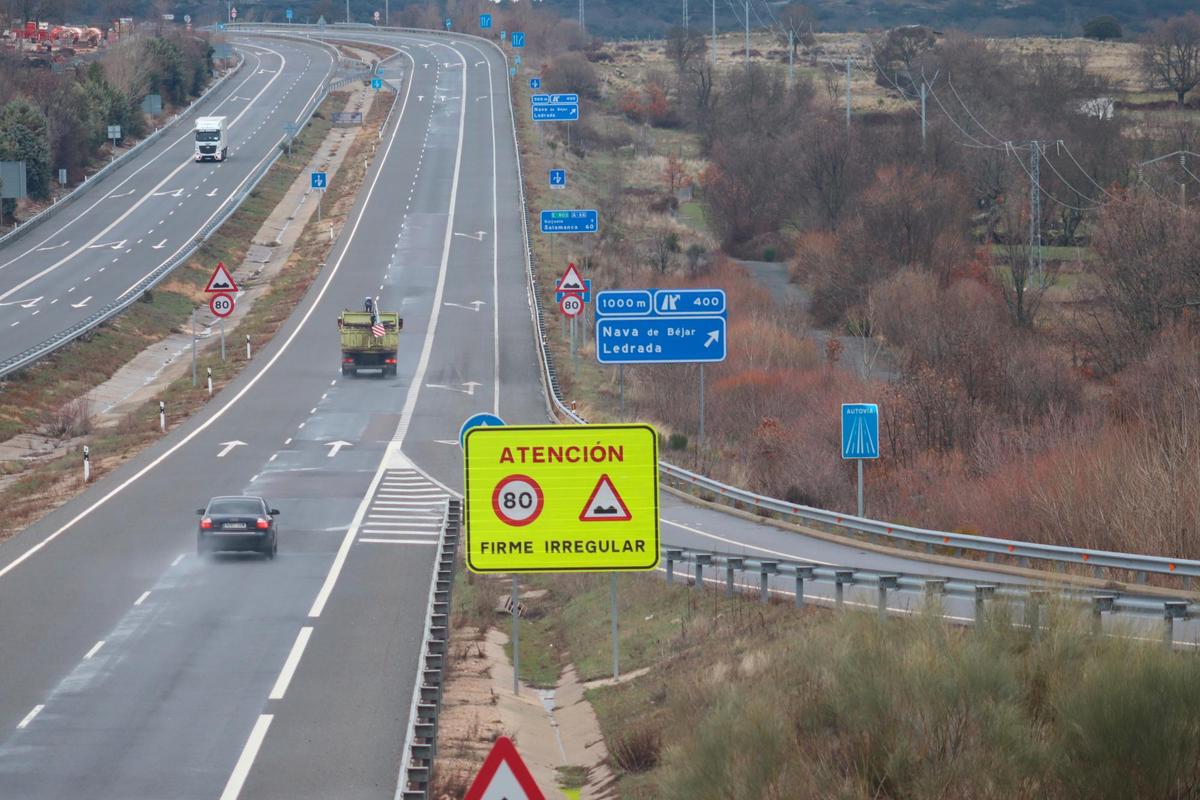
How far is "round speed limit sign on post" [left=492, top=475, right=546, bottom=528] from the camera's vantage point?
603 inches

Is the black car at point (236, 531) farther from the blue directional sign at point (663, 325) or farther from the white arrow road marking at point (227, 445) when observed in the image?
the white arrow road marking at point (227, 445)

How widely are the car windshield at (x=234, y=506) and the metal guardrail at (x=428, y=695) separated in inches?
149

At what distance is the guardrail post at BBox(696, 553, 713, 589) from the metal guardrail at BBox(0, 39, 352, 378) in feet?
92.5

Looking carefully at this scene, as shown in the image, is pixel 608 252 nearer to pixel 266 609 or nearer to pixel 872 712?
pixel 266 609

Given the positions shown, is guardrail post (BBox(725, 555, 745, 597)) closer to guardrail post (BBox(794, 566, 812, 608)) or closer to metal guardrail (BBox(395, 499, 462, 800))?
guardrail post (BBox(794, 566, 812, 608))

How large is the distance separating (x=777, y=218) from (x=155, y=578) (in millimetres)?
67651

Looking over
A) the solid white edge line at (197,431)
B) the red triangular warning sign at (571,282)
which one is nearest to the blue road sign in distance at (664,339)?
the solid white edge line at (197,431)

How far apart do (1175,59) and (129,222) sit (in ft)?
325

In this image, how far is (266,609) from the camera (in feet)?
73.3

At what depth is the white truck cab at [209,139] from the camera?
94188 mm

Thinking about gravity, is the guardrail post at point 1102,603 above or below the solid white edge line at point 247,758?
above

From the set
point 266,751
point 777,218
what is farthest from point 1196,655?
point 777,218

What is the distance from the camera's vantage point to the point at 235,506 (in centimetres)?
2634

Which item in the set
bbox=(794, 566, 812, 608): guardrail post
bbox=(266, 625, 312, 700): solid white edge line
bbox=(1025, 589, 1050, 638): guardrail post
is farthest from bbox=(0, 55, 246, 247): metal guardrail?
bbox=(1025, 589, 1050, 638): guardrail post
